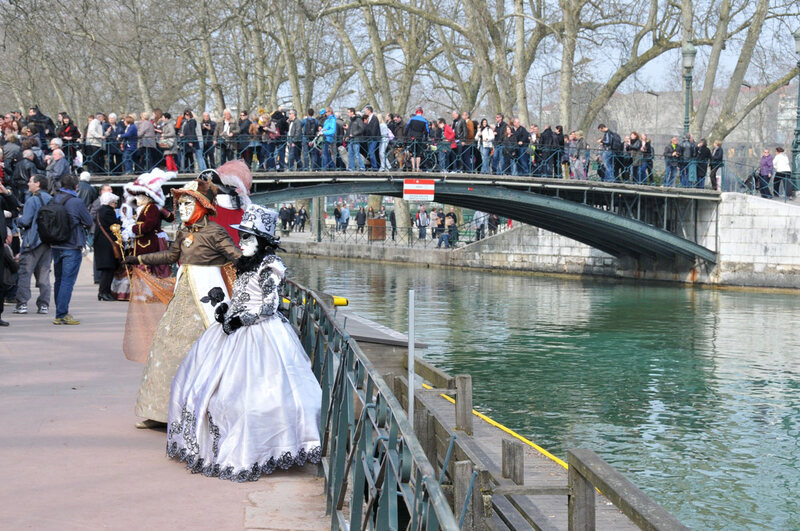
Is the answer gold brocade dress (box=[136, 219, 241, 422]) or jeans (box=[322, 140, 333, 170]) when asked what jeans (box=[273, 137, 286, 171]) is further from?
gold brocade dress (box=[136, 219, 241, 422])

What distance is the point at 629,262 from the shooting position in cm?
3300

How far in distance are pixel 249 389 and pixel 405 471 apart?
222 cm

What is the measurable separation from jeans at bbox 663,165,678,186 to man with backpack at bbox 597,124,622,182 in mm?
1674

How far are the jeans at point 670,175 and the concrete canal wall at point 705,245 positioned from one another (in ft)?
4.44

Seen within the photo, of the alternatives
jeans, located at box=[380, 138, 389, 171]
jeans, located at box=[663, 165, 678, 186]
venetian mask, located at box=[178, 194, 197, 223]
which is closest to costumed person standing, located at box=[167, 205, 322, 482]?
venetian mask, located at box=[178, 194, 197, 223]

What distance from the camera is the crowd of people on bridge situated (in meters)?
21.3

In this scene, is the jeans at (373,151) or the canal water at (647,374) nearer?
the canal water at (647,374)

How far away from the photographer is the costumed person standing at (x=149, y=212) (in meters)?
9.67

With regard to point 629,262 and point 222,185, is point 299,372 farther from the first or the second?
point 629,262

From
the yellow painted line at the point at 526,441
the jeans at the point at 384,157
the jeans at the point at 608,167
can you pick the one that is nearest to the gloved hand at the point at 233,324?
the yellow painted line at the point at 526,441

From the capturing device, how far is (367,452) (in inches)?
161

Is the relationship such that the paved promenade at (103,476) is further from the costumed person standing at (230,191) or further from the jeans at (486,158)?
the jeans at (486,158)

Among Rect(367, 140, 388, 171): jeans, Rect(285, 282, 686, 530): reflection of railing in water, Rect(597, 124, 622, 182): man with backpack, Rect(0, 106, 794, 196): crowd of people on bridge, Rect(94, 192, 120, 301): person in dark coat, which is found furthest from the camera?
Rect(597, 124, 622, 182): man with backpack

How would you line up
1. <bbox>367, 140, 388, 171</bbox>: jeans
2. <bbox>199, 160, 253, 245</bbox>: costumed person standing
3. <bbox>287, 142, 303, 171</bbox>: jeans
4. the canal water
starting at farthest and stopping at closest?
1. <bbox>367, 140, 388, 171</bbox>: jeans
2. <bbox>287, 142, 303, 171</bbox>: jeans
3. the canal water
4. <bbox>199, 160, 253, 245</bbox>: costumed person standing
